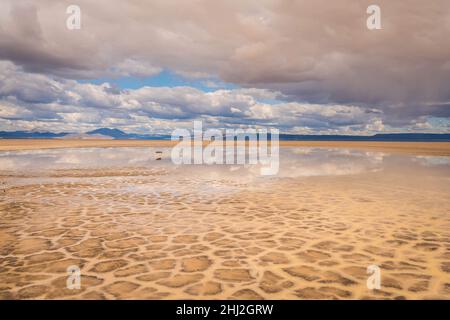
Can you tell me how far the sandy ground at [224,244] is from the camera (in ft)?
14.3

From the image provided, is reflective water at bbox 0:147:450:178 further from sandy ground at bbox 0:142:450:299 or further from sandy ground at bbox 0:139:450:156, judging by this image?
sandy ground at bbox 0:139:450:156

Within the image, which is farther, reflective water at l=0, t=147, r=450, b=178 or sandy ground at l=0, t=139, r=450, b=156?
sandy ground at l=0, t=139, r=450, b=156

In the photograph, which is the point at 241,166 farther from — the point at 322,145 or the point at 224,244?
the point at 322,145

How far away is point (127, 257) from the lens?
550 cm

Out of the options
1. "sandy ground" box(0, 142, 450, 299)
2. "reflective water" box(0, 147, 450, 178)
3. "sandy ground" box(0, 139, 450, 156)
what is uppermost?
"sandy ground" box(0, 139, 450, 156)

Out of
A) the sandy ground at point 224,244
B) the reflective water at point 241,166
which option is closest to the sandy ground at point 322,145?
the reflective water at point 241,166

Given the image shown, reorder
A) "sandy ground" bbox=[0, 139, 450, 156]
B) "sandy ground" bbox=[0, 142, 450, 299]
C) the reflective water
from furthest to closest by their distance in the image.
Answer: "sandy ground" bbox=[0, 139, 450, 156]
the reflective water
"sandy ground" bbox=[0, 142, 450, 299]

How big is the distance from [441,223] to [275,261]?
513cm

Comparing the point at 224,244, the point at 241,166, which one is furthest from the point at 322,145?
the point at 224,244


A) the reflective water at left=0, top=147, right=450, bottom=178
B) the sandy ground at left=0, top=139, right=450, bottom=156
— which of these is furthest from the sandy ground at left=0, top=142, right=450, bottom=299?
the sandy ground at left=0, top=139, right=450, bottom=156

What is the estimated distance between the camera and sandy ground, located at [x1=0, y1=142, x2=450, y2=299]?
4371 mm

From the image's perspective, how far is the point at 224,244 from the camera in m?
6.18

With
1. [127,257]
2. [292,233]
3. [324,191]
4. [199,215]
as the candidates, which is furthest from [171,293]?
[324,191]
